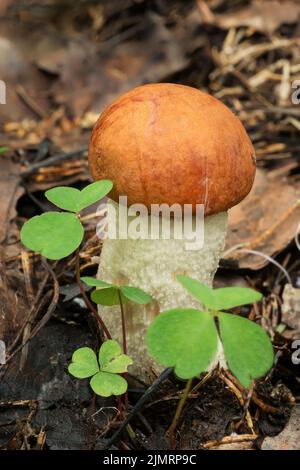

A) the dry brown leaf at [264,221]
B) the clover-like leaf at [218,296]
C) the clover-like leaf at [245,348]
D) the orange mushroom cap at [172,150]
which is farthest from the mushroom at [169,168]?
the dry brown leaf at [264,221]

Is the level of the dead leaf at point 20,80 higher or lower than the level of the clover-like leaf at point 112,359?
higher

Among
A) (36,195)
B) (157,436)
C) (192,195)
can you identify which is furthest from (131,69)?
(157,436)

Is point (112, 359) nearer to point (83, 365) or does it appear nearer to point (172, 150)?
point (83, 365)

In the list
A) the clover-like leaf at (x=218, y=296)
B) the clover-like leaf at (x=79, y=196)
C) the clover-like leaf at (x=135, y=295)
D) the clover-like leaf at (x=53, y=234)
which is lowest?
the clover-like leaf at (x=135, y=295)

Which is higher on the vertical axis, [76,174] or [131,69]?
[131,69]

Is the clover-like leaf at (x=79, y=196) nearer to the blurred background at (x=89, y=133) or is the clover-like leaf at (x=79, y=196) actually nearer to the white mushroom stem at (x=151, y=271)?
the white mushroom stem at (x=151, y=271)

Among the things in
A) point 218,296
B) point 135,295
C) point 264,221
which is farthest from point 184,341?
point 264,221

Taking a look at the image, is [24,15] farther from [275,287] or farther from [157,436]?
[157,436]
